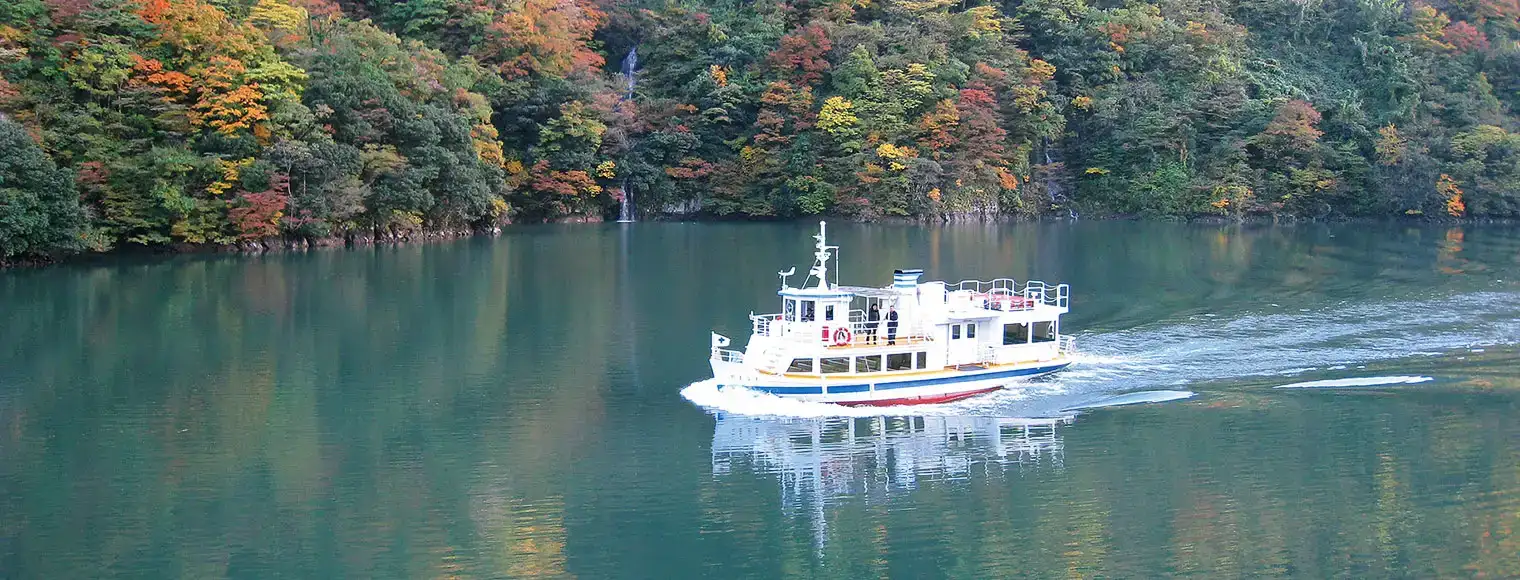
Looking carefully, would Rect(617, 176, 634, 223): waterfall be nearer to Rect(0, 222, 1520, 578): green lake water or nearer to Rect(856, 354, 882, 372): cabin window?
Rect(0, 222, 1520, 578): green lake water

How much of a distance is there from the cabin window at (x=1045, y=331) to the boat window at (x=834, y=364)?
447 centimetres

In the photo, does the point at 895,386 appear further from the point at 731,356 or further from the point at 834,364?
the point at 731,356

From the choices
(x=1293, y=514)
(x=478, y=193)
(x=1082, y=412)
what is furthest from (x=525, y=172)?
(x=1293, y=514)

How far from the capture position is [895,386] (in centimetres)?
2497

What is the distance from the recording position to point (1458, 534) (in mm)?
18016

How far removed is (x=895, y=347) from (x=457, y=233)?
35.4 metres

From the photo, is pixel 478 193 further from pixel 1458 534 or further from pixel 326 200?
pixel 1458 534

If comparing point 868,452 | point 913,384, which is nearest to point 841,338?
Answer: point 913,384

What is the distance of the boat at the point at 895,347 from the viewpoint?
80.7ft

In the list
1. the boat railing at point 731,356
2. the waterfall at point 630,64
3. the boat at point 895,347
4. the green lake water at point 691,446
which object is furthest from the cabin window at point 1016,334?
the waterfall at point 630,64

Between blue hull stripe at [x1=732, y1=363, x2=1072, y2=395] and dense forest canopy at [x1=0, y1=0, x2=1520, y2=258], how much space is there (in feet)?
106

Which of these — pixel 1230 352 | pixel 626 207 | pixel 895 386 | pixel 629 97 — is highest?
pixel 629 97

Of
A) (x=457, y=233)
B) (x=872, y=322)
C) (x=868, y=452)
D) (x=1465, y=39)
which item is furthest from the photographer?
(x=1465, y=39)

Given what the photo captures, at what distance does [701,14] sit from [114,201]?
31748mm
